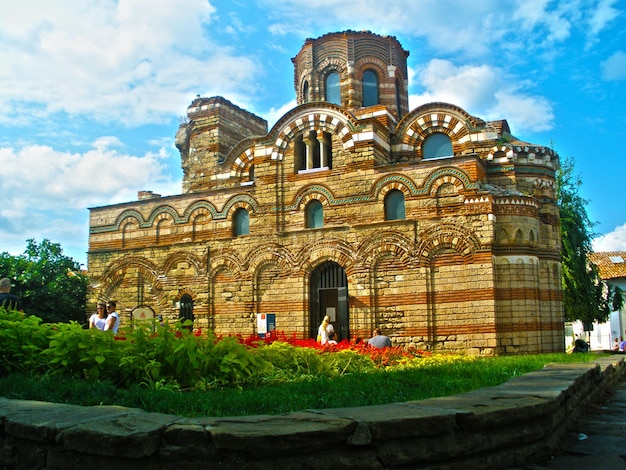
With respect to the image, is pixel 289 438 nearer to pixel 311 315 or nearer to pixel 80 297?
pixel 311 315

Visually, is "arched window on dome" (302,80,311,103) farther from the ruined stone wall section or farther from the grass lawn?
the grass lawn

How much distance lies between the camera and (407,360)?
37.2ft

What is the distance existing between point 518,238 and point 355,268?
183 inches

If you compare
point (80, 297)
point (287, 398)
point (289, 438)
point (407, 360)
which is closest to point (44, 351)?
point (287, 398)

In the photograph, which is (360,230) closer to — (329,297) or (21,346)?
(329,297)

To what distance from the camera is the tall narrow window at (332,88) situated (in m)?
22.3

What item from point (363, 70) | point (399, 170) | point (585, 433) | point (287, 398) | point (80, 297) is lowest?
point (585, 433)

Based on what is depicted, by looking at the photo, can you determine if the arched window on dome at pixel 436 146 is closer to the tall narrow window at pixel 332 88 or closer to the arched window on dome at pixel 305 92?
the tall narrow window at pixel 332 88

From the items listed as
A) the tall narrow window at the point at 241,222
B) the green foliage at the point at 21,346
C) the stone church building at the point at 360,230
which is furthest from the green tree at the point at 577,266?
the green foliage at the point at 21,346

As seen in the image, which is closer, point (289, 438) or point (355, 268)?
point (289, 438)

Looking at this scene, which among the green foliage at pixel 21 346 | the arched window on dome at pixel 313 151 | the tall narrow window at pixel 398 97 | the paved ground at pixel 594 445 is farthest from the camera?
the tall narrow window at pixel 398 97

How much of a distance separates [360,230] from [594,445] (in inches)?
496

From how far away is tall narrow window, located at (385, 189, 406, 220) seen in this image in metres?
→ 17.2

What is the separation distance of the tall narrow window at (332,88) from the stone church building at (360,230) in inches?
1.8
